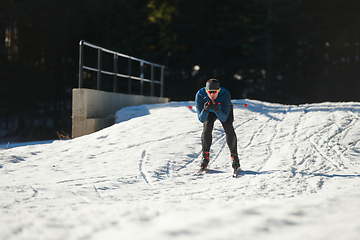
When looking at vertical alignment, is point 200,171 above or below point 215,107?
below

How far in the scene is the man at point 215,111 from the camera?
234 inches

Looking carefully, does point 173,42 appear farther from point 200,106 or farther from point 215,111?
point 215,111

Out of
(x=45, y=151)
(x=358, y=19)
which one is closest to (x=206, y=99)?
(x=45, y=151)

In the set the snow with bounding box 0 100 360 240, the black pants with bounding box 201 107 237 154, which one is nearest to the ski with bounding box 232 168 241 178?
the snow with bounding box 0 100 360 240

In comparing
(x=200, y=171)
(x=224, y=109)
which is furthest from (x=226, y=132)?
(x=200, y=171)

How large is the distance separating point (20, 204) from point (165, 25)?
26372 millimetres

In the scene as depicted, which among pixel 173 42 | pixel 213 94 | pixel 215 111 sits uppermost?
pixel 173 42

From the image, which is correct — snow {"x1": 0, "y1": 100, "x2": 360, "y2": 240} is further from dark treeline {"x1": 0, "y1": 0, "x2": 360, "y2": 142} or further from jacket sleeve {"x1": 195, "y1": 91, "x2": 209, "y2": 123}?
dark treeline {"x1": 0, "y1": 0, "x2": 360, "y2": 142}

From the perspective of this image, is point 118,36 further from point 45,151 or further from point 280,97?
point 45,151

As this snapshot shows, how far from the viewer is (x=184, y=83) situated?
94.9ft

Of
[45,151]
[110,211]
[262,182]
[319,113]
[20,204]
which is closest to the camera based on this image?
[110,211]

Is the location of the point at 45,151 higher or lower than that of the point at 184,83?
lower

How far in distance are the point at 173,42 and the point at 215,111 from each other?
23.5m

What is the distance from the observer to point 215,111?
5867 millimetres
